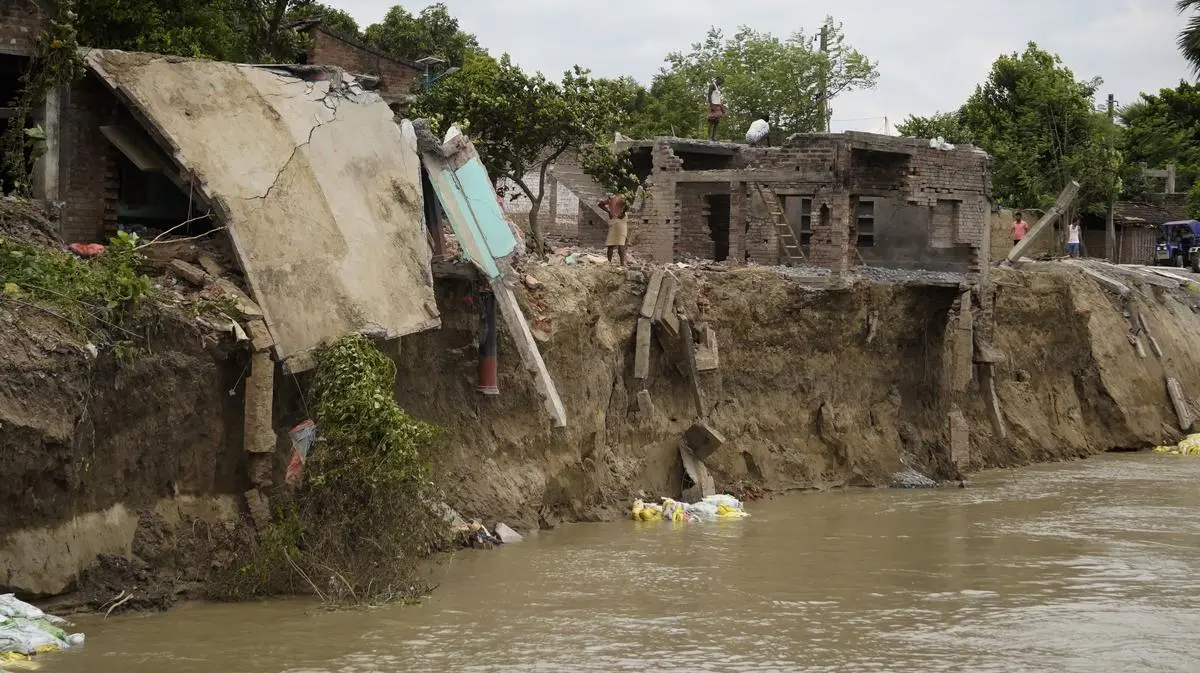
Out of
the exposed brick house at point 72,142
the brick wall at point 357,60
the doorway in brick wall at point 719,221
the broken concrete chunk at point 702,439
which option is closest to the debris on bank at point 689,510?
the broken concrete chunk at point 702,439

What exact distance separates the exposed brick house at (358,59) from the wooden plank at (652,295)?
356 inches

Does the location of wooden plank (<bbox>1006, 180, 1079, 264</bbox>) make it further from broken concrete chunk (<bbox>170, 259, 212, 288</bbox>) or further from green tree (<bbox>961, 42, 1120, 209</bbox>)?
broken concrete chunk (<bbox>170, 259, 212, 288</bbox>)

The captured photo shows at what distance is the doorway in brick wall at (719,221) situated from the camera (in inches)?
1008

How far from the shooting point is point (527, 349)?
1446cm

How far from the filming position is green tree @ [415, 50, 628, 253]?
21.4 metres

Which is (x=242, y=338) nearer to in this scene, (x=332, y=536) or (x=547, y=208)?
(x=332, y=536)

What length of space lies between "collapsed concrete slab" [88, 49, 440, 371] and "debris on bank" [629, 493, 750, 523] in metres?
3.98

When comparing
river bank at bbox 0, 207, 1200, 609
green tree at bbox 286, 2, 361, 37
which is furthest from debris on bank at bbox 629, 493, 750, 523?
green tree at bbox 286, 2, 361, 37

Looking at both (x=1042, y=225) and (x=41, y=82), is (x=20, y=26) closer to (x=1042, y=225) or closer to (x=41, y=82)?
(x=41, y=82)

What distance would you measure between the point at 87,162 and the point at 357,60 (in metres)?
12.9

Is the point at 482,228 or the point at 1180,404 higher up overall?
the point at 482,228

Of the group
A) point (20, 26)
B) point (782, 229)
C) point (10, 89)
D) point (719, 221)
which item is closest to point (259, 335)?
point (20, 26)

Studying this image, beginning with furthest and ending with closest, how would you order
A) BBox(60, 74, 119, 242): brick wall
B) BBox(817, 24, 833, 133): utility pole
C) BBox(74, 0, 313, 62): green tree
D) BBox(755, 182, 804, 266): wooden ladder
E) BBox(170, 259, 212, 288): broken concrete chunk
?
BBox(817, 24, 833, 133): utility pole → BBox(755, 182, 804, 266): wooden ladder → BBox(74, 0, 313, 62): green tree → BBox(60, 74, 119, 242): brick wall → BBox(170, 259, 212, 288): broken concrete chunk

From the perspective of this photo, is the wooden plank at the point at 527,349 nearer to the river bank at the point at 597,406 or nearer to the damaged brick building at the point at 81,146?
the river bank at the point at 597,406
